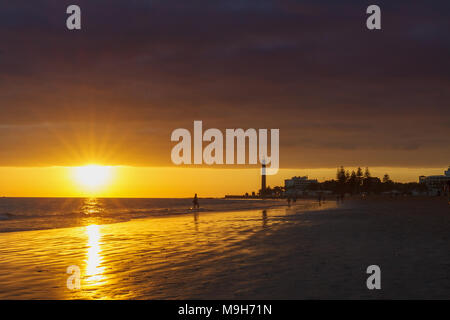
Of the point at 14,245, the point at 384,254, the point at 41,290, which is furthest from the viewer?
→ the point at 14,245

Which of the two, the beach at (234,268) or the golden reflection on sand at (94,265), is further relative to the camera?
the golden reflection on sand at (94,265)

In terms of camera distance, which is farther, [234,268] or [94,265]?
[94,265]

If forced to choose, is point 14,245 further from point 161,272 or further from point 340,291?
point 340,291

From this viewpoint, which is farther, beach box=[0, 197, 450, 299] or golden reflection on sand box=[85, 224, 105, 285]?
golden reflection on sand box=[85, 224, 105, 285]

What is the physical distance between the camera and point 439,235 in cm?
2083

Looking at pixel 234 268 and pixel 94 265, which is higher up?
pixel 234 268

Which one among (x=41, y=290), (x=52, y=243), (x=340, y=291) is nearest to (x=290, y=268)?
(x=340, y=291)

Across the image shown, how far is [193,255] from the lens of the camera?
15641 millimetres

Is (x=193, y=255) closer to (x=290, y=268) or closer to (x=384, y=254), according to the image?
(x=290, y=268)
